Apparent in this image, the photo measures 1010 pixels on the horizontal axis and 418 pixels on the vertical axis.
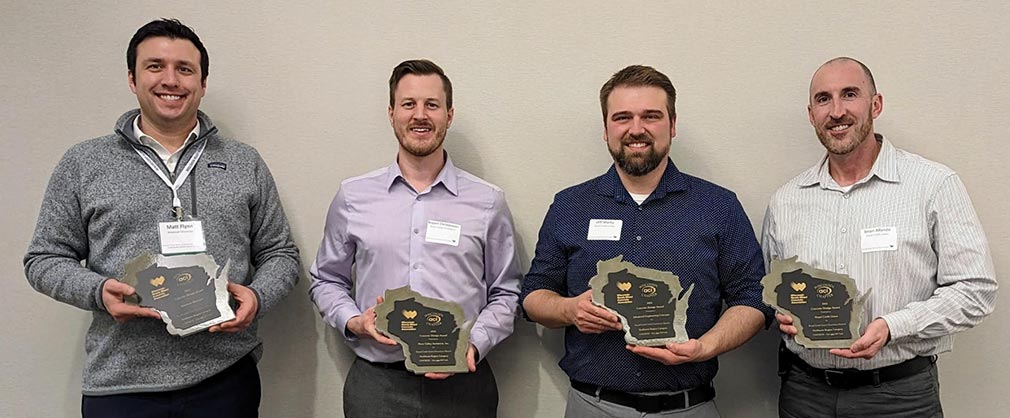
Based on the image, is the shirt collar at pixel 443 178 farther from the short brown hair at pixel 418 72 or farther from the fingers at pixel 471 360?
the fingers at pixel 471 360

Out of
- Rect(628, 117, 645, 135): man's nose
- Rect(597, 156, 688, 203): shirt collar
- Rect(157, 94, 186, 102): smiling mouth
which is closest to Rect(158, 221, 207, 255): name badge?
Rect(157, 94, 186, 102): smiling mouth

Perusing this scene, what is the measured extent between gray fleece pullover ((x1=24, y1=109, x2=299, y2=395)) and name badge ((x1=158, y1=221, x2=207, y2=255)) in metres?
0.04

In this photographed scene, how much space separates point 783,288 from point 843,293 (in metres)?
0.16

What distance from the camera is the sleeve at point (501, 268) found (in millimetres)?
2463

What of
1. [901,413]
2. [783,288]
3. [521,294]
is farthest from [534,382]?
[901,413]

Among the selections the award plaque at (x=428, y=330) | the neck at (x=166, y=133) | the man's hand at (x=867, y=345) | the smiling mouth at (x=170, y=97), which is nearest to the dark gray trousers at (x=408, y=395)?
the award plaque at (x=428, y=330)

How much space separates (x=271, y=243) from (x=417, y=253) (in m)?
0.54

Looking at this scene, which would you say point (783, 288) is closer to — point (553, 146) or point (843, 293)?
point (843, 293)

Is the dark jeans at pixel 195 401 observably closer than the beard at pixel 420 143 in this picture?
Yes

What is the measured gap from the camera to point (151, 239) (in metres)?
2.27

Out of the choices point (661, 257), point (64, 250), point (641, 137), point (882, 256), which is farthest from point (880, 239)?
point (64, 250)

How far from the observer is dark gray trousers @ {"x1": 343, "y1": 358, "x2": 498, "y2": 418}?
2.41 metres

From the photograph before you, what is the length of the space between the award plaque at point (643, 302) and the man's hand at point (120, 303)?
4.34 ft

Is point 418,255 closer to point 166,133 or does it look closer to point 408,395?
point 408,395
